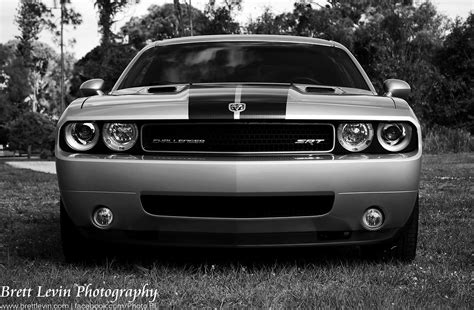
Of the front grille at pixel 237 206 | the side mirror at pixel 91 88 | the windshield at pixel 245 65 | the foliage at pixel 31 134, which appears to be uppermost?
A: the windshield at pixel 245 65

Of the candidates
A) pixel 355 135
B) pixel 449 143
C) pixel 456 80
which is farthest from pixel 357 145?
pixel 456 80

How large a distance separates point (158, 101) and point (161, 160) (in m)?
0.34

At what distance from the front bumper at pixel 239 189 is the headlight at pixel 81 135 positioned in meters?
0.07

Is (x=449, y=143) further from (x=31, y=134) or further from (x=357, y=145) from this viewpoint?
(x=31, y=134)

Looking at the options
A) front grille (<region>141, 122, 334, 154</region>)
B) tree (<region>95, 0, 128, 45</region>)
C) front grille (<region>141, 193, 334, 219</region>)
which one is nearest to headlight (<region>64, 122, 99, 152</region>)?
front grille (<region>141, 122, 334, 154</region>)

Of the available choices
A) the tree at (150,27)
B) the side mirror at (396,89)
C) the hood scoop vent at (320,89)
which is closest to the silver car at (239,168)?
the hood scoop vent at (320,89)

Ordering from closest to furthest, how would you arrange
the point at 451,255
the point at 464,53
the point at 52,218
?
the point at 451,255
the point at 52,218
the point at 464,53

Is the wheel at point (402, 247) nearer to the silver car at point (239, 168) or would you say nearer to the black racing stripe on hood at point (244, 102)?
the silver car at point (239, 168)

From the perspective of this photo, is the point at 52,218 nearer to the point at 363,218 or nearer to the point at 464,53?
the point at 363,218

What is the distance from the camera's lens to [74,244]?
3.64m

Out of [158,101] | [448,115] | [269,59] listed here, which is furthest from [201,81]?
[448,115]

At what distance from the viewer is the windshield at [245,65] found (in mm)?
4473

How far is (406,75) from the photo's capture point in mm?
34281

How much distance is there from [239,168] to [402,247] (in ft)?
3.72
